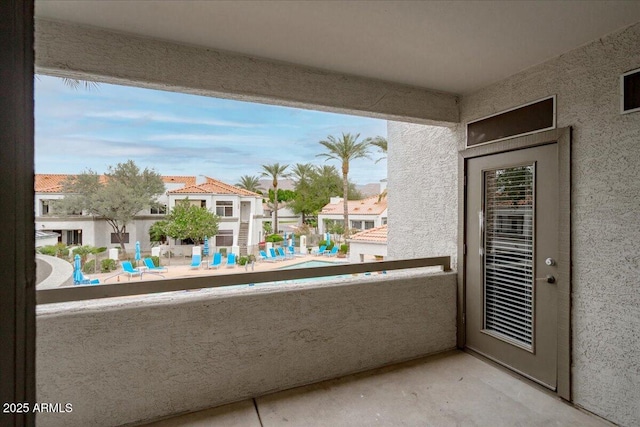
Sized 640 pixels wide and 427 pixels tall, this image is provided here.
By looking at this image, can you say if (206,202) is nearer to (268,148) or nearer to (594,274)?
(268,148)

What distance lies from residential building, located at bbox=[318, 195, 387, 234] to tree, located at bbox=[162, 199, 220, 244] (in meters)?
2.66

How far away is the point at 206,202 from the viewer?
4.00 metres

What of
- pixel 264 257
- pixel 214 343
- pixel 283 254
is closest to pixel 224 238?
pixel 264 257

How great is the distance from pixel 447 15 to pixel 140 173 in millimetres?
3289

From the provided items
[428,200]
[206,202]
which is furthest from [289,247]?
[428,200]

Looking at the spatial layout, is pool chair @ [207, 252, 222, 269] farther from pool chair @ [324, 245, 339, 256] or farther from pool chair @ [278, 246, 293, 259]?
pool chair @ [324, 245, 339, 256]

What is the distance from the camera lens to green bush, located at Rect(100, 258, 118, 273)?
9.35 feet

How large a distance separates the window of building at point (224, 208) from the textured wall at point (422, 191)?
218cm

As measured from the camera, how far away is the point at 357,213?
691 cm

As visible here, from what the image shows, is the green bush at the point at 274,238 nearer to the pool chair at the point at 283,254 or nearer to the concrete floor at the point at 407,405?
the pool chair at the point at 283,254

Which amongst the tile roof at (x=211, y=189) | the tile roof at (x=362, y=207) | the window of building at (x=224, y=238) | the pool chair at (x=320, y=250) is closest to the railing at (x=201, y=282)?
the window of building at (x=224, y=238)

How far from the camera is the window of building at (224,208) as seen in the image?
162 inches

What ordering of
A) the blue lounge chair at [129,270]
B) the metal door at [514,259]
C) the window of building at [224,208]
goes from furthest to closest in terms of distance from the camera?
the window of building at [224,208]
the blue lounge chair at [129,270]
the metal door at [514,259]

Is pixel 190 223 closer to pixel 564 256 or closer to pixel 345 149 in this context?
pixel 564 256
